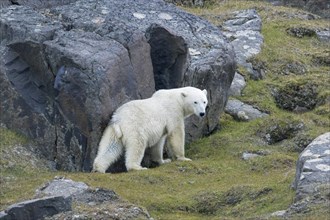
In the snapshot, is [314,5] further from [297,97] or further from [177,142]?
[177,142]

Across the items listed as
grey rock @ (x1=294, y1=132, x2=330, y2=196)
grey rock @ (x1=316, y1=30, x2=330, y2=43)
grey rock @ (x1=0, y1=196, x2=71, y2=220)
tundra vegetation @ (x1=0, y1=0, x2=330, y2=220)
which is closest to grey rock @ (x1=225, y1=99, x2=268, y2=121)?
tundra vegetation @ (x1=0, y1=0, x2=330, y2=220)

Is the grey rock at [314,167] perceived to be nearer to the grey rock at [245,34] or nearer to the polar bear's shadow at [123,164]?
the polar bear's shadow at [123,164]

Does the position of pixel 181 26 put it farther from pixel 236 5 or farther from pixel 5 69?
pixel 236 5

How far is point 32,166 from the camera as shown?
20.8 metres

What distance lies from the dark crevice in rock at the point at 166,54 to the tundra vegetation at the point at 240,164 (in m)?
1.70

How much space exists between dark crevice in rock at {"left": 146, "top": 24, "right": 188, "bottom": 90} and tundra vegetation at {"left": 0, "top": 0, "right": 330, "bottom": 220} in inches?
67.0

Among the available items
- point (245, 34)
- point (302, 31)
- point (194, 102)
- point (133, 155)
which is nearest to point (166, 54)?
point (194, 102)

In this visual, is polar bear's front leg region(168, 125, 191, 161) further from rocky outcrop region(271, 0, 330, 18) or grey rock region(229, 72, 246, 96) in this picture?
rocky outcrop region(271, 0, 330, 18)

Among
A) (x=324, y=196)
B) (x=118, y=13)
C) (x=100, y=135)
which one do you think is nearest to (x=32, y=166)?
(x=100, y=135)

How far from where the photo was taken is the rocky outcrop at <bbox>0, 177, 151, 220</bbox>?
49.3 ft

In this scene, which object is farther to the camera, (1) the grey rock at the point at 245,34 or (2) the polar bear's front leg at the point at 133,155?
(1) the grey rock at the point at 245,34

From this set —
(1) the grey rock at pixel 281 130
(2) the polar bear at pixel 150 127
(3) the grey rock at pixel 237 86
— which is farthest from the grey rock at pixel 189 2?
(2) the polar bear at pixel 150 127

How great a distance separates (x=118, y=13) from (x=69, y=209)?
9.38 metres

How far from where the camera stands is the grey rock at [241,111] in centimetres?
2612
